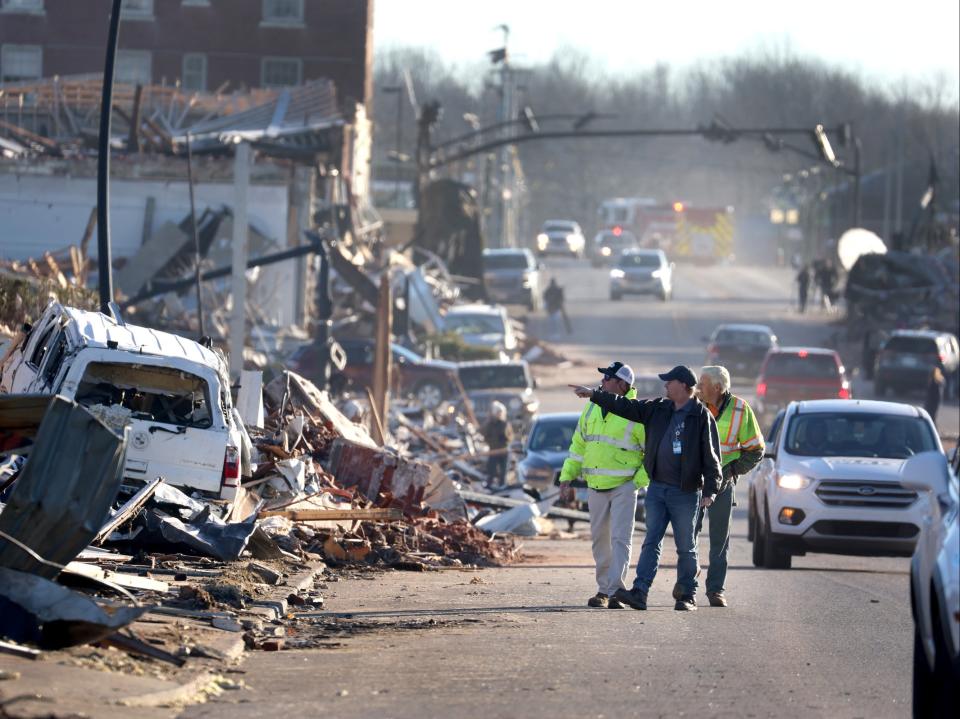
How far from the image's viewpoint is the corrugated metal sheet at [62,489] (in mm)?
8828

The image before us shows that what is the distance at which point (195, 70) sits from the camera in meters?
61.8

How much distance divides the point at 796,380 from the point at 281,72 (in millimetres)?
31722

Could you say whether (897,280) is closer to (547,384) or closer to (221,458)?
(547,384)

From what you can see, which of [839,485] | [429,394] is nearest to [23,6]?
[429,394]

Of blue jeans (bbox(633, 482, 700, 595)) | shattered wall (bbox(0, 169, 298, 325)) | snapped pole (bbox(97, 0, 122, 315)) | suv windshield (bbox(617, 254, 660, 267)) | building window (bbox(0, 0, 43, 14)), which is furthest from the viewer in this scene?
suv windshield (bbox(617, 254, 660, 267))

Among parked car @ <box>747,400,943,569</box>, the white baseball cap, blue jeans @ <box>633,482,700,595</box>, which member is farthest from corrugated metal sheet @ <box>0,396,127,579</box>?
parked car @ <box>747,400,943,569</box>

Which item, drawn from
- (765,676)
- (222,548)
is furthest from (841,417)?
(765,676)

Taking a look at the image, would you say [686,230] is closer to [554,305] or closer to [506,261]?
[506,261]

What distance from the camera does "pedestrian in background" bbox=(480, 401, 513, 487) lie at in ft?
87.6

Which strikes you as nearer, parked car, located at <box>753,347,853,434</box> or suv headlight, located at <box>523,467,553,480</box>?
suv headlight, located at <box>523,467,553,480</box>

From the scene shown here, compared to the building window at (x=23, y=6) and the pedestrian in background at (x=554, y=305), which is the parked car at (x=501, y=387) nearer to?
the pedestrian in background at (x=554, y=305)

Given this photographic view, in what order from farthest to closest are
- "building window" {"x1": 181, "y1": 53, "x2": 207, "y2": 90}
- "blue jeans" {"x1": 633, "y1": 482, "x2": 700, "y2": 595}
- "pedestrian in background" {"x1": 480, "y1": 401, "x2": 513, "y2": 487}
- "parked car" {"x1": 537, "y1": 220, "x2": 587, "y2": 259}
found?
"parked car" {"x1": 537, "y1": 220, "x2": 587, "y2": 259}
"building window" {"x1": 181, "y1": 53, "x2": 207, "y2": 90}
"pedestrian in background" {"x1": 480, "y1": 401, "x2": 513, "y2": 487}
"blue jeans" {"x1": 633, "y1": 482, "x2": 700, "y2": 595}

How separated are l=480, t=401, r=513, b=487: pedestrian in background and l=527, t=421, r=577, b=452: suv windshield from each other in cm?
125

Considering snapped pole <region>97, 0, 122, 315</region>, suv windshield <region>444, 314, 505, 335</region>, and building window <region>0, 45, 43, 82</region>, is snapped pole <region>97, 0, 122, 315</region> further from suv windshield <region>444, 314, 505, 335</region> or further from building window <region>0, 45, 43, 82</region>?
building window <region>0, 45, 43, 82</region>
